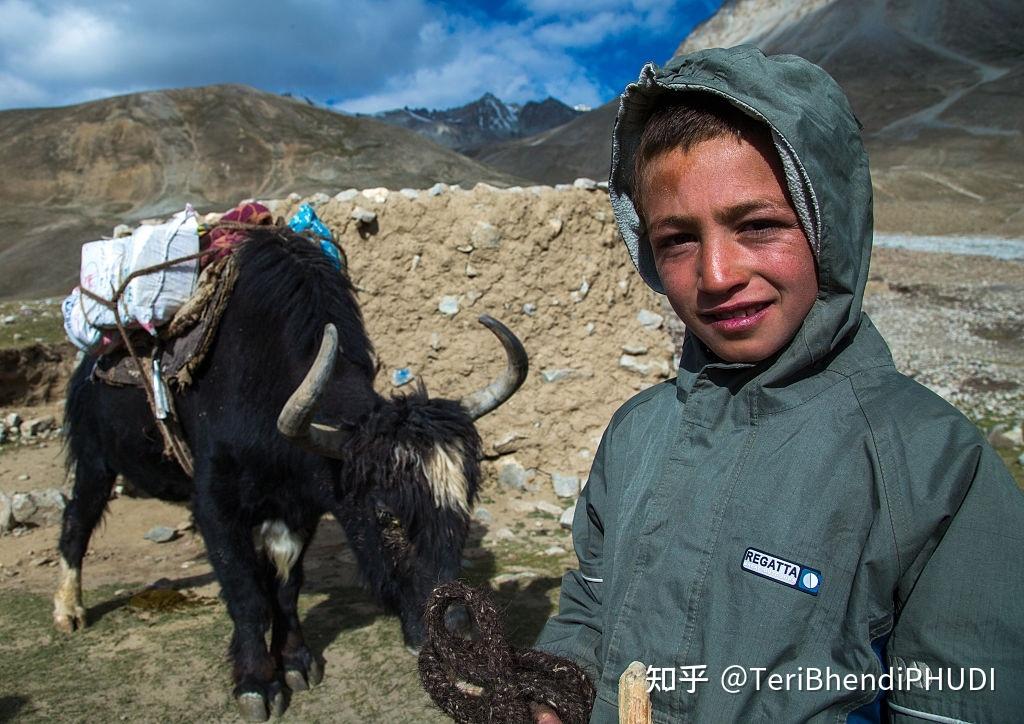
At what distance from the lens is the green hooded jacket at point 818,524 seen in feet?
2.70

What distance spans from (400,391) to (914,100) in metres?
50.6

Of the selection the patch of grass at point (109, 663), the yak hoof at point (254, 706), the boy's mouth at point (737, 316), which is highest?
the boy's mouth at point (737, 316)

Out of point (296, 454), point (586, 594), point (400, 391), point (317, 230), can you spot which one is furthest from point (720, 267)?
point (400, 391)

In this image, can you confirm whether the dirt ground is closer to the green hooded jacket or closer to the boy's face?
the green hooded jacket

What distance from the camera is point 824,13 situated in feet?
210

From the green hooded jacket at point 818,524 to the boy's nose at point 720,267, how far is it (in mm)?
97

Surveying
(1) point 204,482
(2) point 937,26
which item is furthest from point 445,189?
(2) point 937,26

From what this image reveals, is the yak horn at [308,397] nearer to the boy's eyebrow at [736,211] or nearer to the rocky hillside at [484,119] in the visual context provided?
the boy's eyebrow at [736,211]

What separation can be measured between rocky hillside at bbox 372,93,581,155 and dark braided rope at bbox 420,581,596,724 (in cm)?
11413

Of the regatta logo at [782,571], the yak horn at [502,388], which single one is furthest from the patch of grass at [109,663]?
the regatta logo at [782,571]

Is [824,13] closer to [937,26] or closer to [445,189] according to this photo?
[937,26]

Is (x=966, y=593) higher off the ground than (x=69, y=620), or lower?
higher

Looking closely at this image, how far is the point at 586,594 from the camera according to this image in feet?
4.08

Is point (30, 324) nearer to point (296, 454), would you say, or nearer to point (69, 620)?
point (69, 620)
